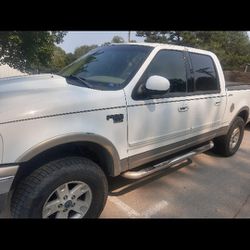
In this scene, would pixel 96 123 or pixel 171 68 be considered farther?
pixel 171 68

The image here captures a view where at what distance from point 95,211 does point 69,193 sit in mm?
418

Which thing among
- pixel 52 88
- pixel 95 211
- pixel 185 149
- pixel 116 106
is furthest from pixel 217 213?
pixel 52 88

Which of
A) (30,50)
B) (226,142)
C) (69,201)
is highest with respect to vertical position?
(30,50)

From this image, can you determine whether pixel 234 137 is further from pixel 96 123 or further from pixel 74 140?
pixel 74 140

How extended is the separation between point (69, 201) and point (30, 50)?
1831 cm

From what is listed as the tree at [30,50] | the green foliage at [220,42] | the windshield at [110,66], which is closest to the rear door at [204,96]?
the windshield at [110,66]

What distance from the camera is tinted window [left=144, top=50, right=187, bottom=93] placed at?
3.43 meters

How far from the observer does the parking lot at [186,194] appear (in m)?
3.45

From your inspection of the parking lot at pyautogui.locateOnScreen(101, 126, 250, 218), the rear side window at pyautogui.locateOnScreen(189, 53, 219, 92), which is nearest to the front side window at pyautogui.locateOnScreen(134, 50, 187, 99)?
the rear side window at pyautogui.locateOnScreen(189, 53, 219, 92)

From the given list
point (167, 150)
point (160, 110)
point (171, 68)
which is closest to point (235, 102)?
point (171, 68)

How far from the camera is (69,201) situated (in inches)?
106

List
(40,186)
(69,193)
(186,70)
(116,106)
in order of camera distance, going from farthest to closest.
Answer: (186,70) → (116,106) → (69,193) → (40,186)
